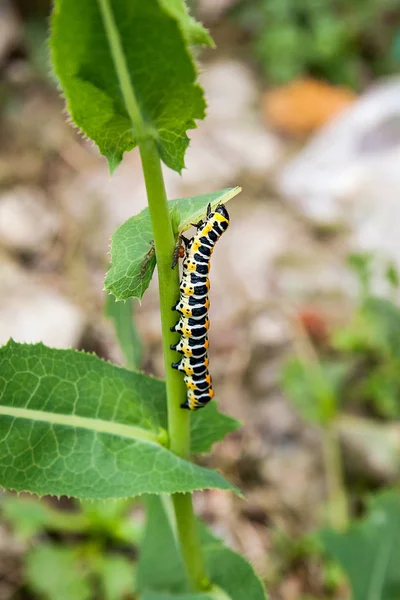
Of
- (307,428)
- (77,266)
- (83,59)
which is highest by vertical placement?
(77,266)

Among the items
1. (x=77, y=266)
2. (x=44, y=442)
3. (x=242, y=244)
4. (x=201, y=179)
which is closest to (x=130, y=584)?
(x=44, y=442)

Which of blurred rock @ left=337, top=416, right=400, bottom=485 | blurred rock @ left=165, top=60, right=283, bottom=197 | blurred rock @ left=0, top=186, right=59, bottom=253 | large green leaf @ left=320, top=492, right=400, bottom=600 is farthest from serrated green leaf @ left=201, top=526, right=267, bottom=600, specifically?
blurred rock @ left=165, top=60, right=283, bottom=197

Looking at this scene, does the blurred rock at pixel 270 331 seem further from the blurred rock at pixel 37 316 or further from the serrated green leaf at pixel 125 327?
the serrated green leaf at pixel 125 327

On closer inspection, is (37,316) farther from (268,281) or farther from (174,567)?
(174,567)

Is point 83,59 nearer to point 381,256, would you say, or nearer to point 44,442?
point 44,442

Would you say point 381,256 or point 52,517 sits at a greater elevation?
point 381,256

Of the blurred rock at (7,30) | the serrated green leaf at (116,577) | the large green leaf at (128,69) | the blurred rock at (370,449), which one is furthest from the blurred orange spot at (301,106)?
the large green leaf at (128,69)

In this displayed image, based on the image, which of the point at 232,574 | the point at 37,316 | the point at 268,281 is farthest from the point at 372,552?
the point at 268,281
